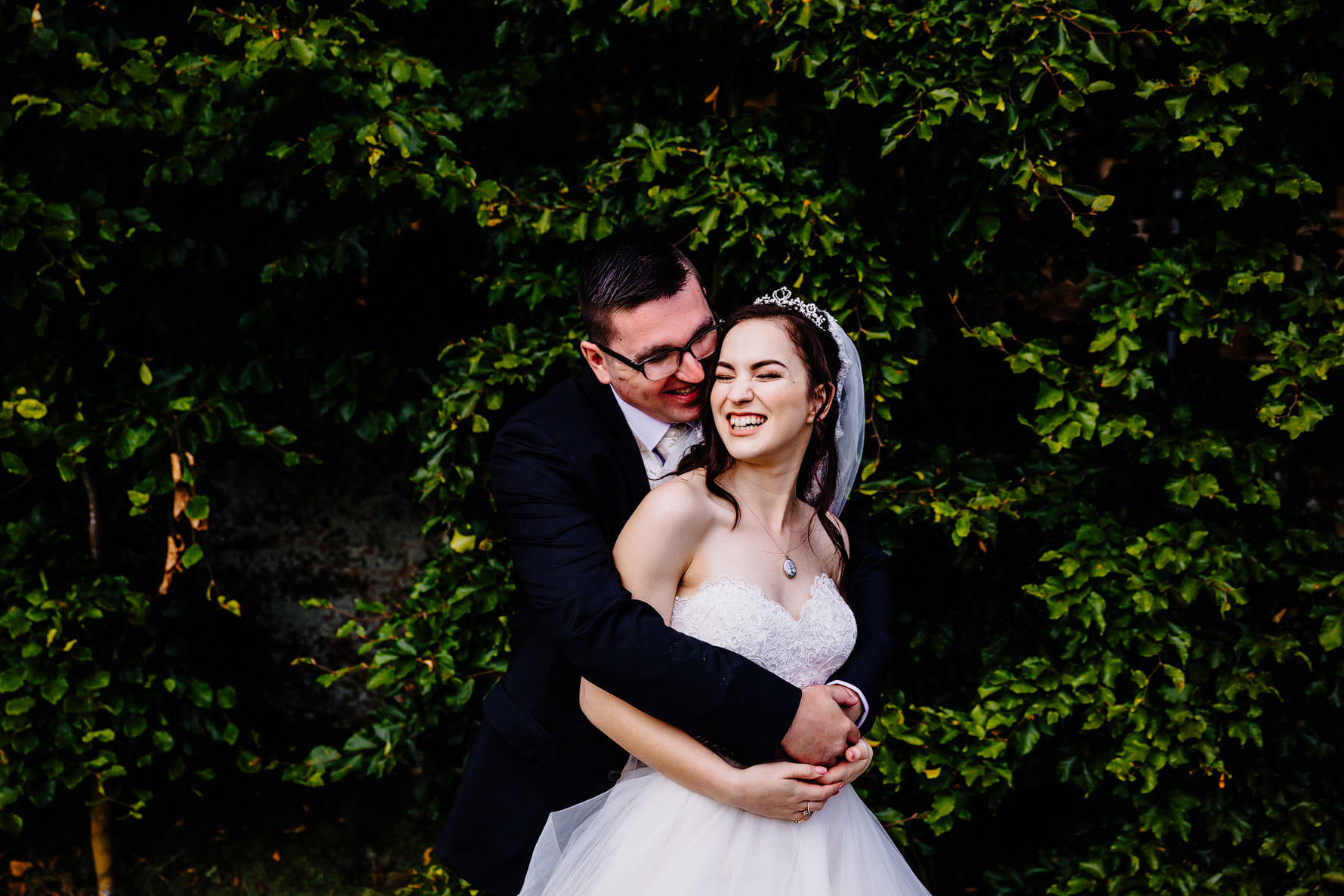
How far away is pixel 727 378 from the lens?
7.84ft

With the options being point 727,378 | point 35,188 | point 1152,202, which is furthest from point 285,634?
point 1152,202

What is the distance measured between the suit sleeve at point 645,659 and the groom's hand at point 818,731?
0.14ft

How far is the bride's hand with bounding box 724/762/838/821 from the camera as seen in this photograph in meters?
2.17

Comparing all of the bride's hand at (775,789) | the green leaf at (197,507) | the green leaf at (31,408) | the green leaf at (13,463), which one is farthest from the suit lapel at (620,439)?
the green leaf at (13,463)

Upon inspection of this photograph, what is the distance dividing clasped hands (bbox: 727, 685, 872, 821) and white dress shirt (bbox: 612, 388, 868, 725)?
737mm

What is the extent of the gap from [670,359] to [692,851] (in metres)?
1.19

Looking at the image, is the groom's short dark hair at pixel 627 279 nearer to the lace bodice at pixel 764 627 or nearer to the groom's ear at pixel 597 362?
the groom's ear at pixel 597 362

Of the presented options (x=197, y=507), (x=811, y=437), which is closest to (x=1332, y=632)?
(x=811, y=437)

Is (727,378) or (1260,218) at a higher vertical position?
(1260,218)

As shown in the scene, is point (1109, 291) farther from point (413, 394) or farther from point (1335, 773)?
point (413, 394)

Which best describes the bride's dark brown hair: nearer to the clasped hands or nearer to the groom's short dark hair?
the groom's short dark hair

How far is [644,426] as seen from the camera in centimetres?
273

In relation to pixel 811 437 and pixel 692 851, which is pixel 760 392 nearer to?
pixel 811 437

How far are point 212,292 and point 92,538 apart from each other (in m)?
1.05
